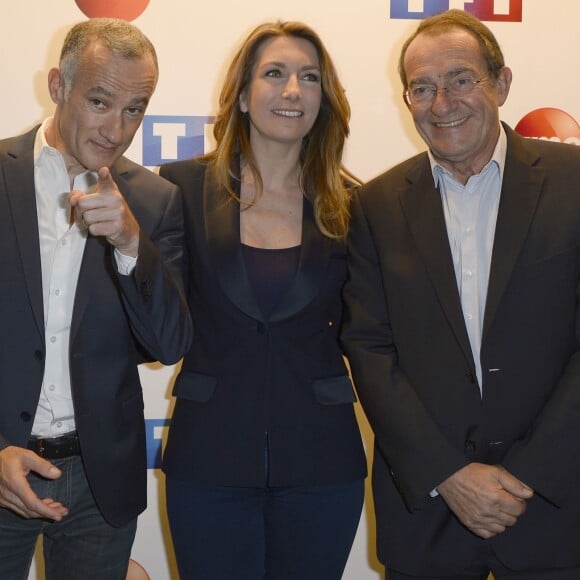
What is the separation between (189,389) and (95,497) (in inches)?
15.3

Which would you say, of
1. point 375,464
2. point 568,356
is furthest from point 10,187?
point 568,356

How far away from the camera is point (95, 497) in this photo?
2322 millimetres

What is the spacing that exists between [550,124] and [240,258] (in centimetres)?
184

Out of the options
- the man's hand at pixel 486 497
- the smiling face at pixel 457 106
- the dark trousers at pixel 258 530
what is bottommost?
the dark trousers at pixel 258 530

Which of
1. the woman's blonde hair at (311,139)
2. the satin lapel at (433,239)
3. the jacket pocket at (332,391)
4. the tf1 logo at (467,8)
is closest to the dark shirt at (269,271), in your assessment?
the woman's blonde hair at (311,139)

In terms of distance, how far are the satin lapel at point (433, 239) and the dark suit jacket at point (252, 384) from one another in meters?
0.30

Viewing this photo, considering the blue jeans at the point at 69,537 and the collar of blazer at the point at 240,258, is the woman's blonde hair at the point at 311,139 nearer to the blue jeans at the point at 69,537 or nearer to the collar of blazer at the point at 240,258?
the collar of blazer at the point at 240,258

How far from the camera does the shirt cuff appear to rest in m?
2.13

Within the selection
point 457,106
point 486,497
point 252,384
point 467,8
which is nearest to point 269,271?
point 252,384

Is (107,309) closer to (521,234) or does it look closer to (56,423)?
(56,423)

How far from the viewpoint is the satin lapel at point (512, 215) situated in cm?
228

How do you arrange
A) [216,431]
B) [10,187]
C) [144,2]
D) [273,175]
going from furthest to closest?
1. [144,2]
2. [273,175]
3. [216,431]
4. [10,187]

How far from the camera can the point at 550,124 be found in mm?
3797

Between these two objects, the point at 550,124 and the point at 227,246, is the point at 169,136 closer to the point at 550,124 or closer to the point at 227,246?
the point at 227,246
